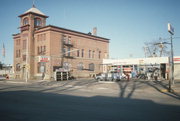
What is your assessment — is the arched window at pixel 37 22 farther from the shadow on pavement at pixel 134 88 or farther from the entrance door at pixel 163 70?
the entrance door at pixel 163 70

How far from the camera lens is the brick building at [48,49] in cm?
4575

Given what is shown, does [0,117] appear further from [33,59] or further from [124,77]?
[33,59]

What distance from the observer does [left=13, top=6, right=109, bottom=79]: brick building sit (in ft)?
150

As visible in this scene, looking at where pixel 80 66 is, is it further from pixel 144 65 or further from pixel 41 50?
pixel 144 65

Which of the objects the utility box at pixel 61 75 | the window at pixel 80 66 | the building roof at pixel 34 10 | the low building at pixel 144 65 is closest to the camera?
the utility box at pixel 61 75

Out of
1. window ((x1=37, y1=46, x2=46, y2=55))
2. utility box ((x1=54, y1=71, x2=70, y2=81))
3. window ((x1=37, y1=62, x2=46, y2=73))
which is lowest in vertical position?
utility box ((x1=54, y1=71, x2=70, y2=81))

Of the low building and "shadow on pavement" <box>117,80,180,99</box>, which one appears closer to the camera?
"shadow on pavement" <box>117,80,180,99</box>

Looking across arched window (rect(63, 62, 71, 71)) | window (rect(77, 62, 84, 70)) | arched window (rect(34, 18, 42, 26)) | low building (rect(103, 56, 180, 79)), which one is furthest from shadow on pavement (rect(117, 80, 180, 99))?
arched window (rect(34, 18, 42, 26))

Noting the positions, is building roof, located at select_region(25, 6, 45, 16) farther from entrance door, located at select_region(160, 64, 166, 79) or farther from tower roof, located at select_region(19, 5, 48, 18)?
entrance door, located at select_region(160, 64, 166, 79)

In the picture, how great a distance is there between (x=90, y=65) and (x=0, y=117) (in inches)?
1934

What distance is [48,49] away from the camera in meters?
45.0

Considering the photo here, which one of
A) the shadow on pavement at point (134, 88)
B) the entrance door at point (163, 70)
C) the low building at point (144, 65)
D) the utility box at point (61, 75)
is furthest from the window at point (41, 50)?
the entrance door at point (163, 70)

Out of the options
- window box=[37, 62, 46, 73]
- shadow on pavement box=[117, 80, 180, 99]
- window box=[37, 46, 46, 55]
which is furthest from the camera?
window box=[37, 46, 46, 55]

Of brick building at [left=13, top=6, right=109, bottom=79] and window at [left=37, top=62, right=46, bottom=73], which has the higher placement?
brick building at [left=13, top=6, right=109, bottom=79]
